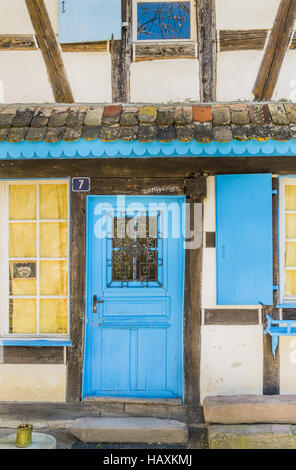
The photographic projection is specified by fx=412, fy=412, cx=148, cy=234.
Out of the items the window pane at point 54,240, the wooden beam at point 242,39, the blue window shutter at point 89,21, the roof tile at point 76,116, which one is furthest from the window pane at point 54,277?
the wooden beam at point 242,39

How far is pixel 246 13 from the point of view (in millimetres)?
4434

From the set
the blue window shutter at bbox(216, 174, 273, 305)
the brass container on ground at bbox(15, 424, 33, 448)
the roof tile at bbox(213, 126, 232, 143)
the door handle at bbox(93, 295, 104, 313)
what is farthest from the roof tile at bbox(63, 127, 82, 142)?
the brass container on ground at bbox(15, 424, 33, 448)

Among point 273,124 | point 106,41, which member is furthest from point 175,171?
point 106,41

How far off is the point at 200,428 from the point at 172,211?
2401 mm

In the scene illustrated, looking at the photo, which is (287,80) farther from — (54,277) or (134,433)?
(134,433)

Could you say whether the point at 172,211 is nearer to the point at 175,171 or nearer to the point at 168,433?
the point at 175,171

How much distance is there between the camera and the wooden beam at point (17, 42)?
4516 millimetres

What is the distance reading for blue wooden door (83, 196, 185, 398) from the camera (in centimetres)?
469

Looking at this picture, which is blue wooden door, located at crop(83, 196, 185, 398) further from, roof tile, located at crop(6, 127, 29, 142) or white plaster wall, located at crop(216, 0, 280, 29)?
white plaster wall, located at crop(216, 0, 280, 29)

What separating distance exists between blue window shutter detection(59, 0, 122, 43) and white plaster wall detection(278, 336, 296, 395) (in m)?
3.80

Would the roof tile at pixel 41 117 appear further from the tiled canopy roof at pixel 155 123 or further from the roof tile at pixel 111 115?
the roof tile at pixel 111 115

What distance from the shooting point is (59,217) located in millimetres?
4793

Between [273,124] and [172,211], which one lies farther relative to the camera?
[172,211]

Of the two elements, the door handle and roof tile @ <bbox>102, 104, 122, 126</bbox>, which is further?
the door handle
